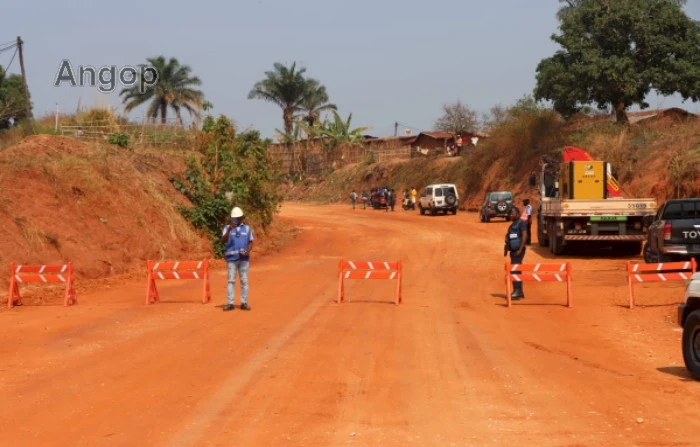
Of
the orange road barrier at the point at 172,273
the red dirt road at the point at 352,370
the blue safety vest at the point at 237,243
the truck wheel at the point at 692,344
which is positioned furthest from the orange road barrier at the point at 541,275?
the truck wheel at the point at 692,344

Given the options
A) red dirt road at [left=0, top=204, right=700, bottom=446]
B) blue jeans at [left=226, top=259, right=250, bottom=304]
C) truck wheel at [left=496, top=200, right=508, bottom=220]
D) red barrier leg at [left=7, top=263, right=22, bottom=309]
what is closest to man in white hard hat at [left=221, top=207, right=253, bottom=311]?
blue jeans at [left=226, top=259, right=250, bottom=304]

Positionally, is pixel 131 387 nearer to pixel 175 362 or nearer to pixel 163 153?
pixel 175 362

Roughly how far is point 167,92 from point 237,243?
191 ft

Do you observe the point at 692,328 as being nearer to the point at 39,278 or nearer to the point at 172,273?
the point at 172,273

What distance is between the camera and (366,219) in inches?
1934

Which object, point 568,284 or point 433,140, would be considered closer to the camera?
point 568,284

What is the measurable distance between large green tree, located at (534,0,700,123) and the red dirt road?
1116 inches

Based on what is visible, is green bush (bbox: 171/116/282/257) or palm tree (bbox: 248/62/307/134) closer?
green bush (bbox: 171/116/282/257)

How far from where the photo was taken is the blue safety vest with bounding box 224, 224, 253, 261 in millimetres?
16141

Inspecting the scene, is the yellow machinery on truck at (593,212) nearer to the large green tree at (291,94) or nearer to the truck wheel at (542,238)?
the truck wheel at (542,238)

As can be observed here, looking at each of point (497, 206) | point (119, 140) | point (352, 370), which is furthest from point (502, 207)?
point (352, 370)

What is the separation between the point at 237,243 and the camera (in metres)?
16.1

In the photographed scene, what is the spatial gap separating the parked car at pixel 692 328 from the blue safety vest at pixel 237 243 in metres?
8.40

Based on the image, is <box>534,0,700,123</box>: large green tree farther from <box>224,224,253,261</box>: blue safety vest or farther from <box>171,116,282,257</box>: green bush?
<box>224,224,253,261</box>: blue safety vest
